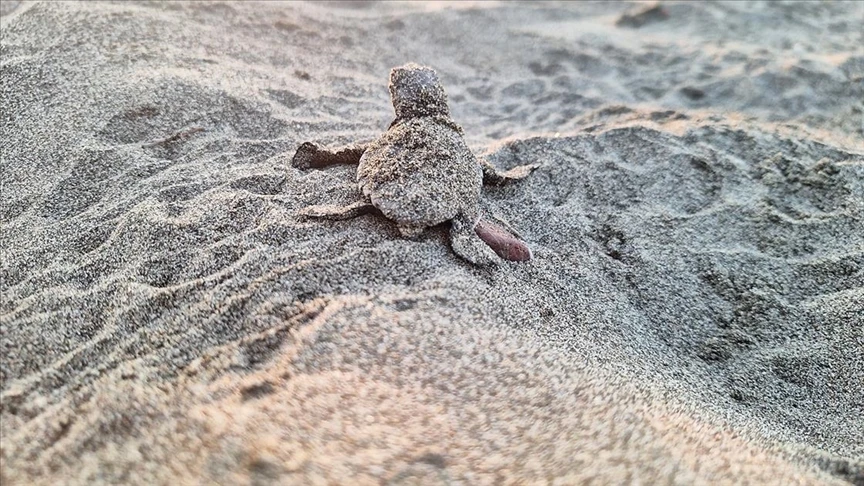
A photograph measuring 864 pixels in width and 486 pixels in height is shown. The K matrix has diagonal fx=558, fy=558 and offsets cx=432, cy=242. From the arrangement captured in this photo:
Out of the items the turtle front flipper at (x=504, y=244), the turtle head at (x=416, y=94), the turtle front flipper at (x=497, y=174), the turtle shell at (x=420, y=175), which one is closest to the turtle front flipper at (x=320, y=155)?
the turtle shell at (x=420, y=175)

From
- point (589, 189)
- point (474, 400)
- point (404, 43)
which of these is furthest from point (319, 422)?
point (404, 43)

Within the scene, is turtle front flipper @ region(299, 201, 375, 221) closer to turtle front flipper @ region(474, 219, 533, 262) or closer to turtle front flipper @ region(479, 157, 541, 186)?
turtle front flipper @ region(474, 219, 533, 262)

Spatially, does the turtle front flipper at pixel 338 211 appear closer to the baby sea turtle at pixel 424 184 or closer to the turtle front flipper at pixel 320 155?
the baby sea turtle at pixel 424 184

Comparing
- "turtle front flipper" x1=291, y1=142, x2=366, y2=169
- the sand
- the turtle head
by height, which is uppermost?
the turtle head

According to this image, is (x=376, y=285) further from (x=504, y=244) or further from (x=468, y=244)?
(x=504, y=244)

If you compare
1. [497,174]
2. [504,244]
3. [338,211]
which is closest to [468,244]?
[504,244]

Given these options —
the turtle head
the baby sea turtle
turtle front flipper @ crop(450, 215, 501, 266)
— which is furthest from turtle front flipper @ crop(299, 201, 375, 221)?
the turtle head
